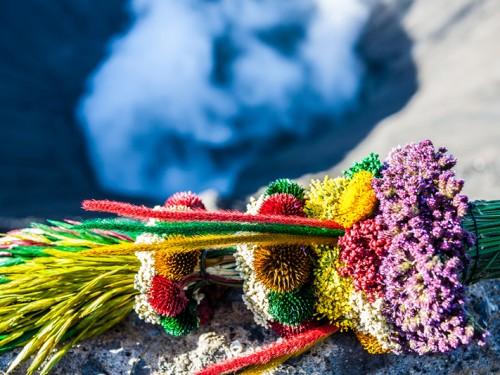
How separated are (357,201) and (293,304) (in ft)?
0.62

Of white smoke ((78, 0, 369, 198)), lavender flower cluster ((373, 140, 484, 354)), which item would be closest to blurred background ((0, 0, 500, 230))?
white smoke ((78, 0, 369, 198))

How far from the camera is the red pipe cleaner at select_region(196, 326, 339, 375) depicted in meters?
1.00

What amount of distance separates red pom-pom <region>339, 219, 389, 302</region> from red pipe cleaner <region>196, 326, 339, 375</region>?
11cm

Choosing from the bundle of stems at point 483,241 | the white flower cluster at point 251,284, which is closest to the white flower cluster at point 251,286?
the white flower cluster at point 251,284

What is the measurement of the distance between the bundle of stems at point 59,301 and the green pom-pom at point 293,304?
0.26m

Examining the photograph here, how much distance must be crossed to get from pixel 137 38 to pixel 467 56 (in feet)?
3.24

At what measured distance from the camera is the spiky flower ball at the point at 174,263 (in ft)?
3.47

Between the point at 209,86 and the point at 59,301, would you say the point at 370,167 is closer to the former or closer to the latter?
the point at 59,301

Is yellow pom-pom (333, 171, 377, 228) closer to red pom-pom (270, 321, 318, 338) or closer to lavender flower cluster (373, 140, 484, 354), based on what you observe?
lavender flower cluster (373, 140, 484, 354)

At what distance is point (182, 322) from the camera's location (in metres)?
1.09

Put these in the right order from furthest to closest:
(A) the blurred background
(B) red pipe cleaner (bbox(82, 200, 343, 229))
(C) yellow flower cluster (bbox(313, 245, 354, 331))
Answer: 1. (A) the blurred background
2. (C) yellow flower cluster (bbox(313, 245, 354, 331))
3. (B) red pipe cleaner (bbox(82, 200, 343, 229))

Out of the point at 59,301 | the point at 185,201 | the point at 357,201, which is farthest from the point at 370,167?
the point at 59,301

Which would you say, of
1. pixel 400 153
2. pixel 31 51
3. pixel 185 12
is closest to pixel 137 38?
pixel 185 12

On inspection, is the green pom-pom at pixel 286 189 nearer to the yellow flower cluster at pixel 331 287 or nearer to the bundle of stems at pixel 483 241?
the yellow flower cluster at pixel 331 287
